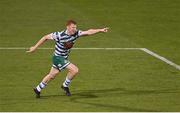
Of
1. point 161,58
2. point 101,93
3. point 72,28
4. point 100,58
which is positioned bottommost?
point 161,58

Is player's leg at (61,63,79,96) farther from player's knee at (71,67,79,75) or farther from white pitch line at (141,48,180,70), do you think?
white pitch line at (141,48,180,70)

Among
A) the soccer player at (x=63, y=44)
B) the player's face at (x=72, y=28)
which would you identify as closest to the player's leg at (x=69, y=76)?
the soccer player at (x=63, y=44)

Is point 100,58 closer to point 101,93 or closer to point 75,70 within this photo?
point 101,93

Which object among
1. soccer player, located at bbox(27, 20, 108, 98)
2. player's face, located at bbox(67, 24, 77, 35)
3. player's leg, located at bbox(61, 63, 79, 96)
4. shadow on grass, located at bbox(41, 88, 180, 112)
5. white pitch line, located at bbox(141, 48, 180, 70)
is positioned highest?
player's face, located at bbox(67, 24, 77, 35)

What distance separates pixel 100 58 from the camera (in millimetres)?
29609

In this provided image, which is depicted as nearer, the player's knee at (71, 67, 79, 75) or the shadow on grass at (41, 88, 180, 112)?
the shadow on grass at (41, 88, 180, 112)

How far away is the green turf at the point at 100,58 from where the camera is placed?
2181 cm

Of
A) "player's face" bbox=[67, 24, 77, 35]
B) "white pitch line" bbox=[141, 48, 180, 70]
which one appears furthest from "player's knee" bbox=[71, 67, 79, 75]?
"white pitch line" bbox=[141, 48, 180, 70]

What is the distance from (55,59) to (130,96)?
2540 mm

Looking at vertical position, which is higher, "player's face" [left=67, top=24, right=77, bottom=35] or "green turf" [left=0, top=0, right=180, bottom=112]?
"player's face" [left=67, top=24, right=77, bottom=35]

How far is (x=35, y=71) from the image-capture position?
86.9 feet

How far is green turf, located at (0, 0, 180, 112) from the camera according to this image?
21812mm

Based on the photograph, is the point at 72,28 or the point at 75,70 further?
the point at 75,70

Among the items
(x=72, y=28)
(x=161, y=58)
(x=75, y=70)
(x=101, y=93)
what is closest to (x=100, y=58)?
(x=161, y=58)
